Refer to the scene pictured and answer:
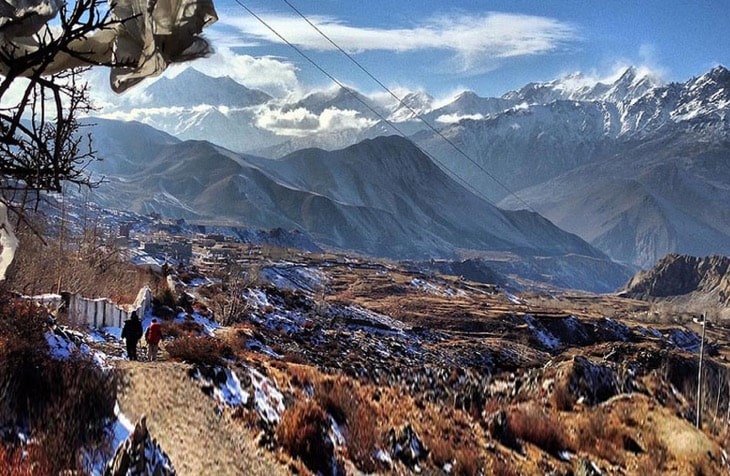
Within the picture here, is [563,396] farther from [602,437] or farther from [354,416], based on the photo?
[354,416]

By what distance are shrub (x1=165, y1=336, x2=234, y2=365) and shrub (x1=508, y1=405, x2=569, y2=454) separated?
5782 millimetres

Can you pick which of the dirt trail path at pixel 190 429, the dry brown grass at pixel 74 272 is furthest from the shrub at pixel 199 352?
the dry brown grass at pixel 74 272

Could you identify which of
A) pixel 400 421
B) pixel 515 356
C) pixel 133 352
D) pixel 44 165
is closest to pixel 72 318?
pixel 133 352

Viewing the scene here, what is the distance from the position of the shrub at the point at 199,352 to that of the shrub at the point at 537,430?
5.78 meters

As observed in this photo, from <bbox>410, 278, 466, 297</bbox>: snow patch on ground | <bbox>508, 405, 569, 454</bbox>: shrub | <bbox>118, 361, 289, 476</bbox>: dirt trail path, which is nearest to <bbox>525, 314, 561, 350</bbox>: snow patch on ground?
<bbox>410, 278, 466, 297</bbox>: snow patch on ground

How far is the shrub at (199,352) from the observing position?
451 inches

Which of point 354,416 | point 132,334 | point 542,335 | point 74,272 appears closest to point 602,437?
point 354,416

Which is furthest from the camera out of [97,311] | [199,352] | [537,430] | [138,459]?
[97,311]

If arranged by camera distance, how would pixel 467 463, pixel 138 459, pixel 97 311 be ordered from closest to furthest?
pixel 138 459 < pixel 467 463 < pixel 97 311

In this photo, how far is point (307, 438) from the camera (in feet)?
26.2

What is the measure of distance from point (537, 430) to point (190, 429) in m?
6.77

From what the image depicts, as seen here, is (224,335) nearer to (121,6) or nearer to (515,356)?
(121,6)

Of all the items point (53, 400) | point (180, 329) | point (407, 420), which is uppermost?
point (53, 400)

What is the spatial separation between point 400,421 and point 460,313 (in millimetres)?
89220
